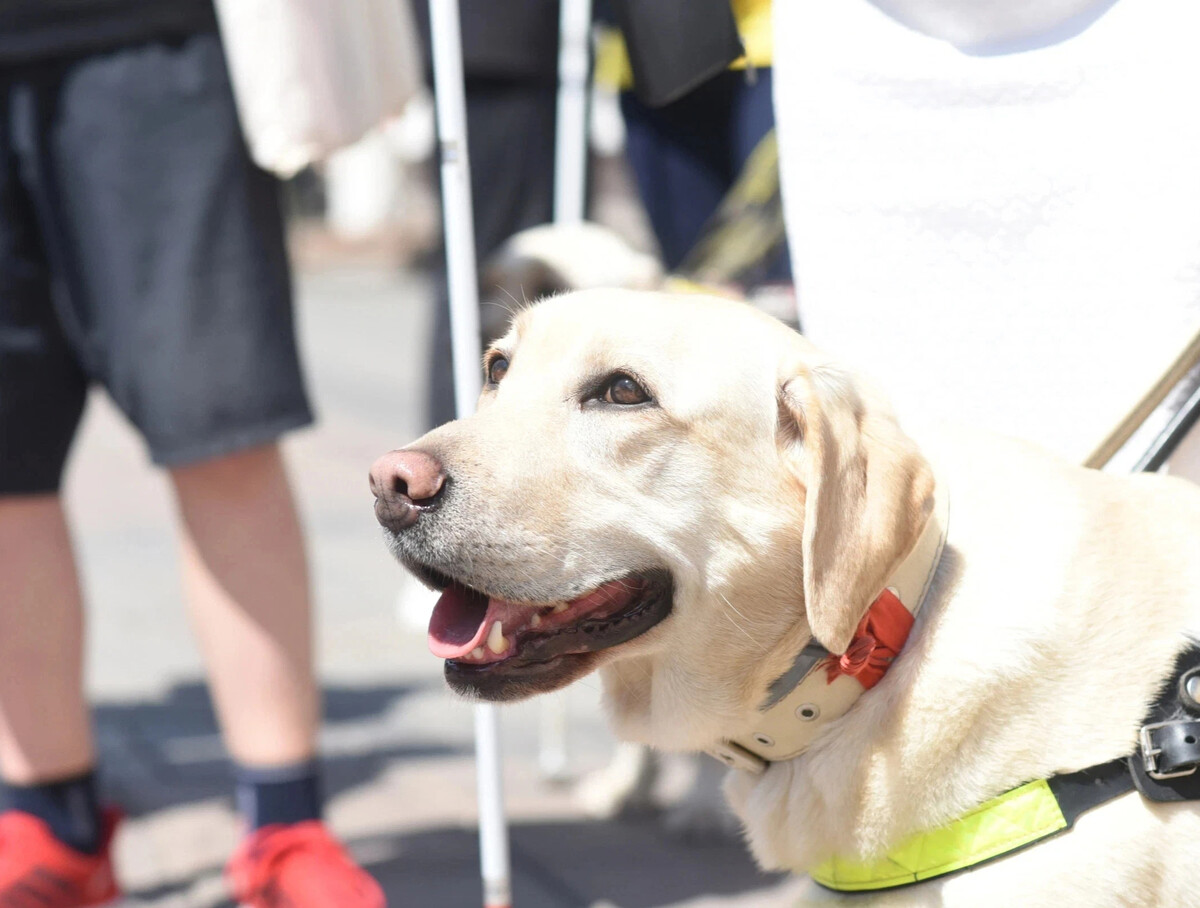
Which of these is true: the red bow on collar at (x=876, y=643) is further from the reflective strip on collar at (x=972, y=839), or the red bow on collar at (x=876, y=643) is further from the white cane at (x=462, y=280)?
the white cane at (x=462, y=280)

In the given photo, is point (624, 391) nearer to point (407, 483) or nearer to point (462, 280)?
point (407, 483)

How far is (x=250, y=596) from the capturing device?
2.73 metres

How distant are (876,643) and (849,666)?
48mm

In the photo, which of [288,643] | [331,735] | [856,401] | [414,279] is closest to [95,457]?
[331,735]

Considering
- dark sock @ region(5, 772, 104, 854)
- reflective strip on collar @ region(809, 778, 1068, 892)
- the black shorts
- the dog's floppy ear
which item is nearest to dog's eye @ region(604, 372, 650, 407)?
the dog's floppy ear

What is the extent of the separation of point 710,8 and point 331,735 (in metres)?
2.33

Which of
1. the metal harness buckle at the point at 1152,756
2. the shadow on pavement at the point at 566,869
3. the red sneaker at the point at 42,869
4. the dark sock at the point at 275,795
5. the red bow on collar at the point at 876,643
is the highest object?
the red bow on collar at the point at 876,643

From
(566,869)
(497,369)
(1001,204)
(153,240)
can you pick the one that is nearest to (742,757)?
(497,369)

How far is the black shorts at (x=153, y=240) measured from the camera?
8.50 feet

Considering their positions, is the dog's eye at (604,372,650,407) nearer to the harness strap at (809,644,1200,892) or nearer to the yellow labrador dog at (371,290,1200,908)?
the yellow labrador dog at (371,290,1200,908)

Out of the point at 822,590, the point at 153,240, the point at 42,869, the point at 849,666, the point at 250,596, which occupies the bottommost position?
the point at 42,869

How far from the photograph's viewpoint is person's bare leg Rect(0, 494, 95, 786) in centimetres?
277

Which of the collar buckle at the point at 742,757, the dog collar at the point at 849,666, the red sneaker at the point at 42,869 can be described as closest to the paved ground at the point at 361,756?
the red sneaker at the point at 42,869

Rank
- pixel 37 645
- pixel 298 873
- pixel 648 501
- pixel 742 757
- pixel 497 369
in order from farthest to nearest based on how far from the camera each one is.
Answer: pixel 37 645, pixel 298 873, pixel 497 369, pixel 742 757, pixel 648 501
